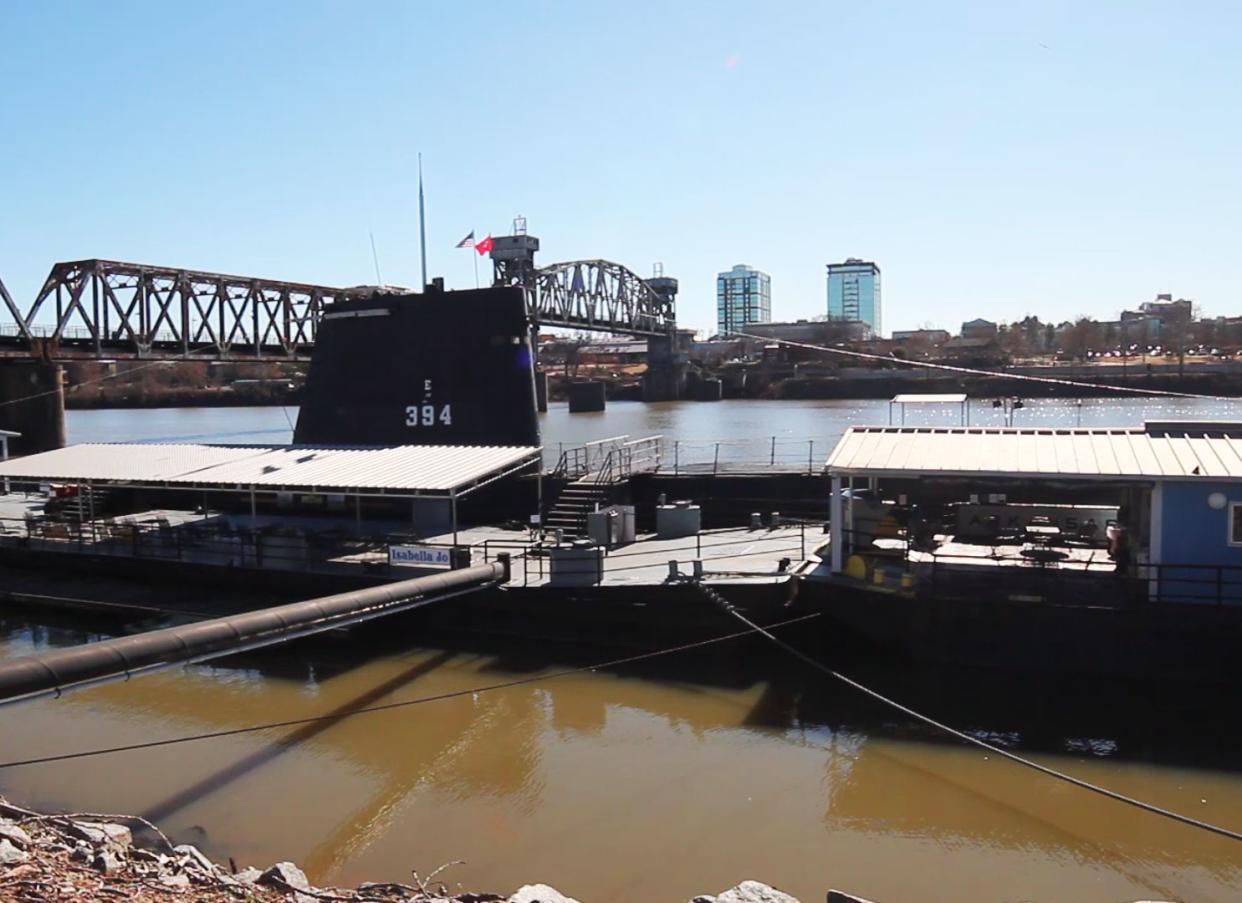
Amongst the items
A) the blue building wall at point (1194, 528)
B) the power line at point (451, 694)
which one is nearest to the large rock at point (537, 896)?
the power line at point (451, 694)

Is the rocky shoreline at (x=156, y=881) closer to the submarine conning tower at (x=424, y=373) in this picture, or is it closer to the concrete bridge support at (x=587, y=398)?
the submarine conning tower at (x=424, y=373)

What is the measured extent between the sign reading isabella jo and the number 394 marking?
17.4ft

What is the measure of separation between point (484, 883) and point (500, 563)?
774 cm

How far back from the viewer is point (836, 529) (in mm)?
15305

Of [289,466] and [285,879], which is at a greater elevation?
[289,466]

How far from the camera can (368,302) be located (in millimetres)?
22688

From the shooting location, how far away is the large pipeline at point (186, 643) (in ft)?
29.7

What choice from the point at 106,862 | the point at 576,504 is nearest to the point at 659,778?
the point at 106,862

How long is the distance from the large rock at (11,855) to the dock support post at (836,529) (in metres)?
11.1

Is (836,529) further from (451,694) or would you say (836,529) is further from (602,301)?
(602,301)

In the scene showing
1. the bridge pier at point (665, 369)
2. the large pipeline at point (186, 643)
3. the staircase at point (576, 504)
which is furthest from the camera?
the bridge pier at point (665, 369)

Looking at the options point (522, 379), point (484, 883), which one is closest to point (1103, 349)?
point (522, 379)

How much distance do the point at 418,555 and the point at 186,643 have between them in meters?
6.77

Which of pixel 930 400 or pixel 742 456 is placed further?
pixel 742 456
